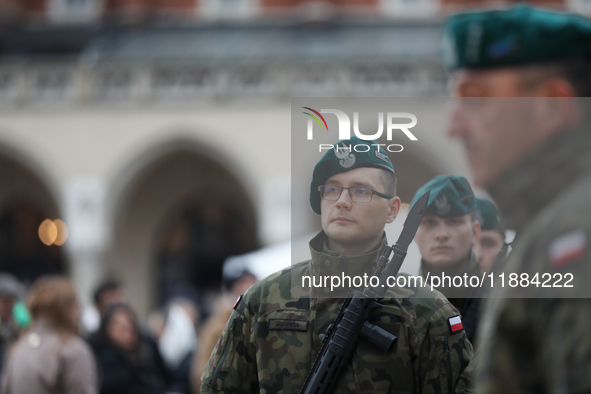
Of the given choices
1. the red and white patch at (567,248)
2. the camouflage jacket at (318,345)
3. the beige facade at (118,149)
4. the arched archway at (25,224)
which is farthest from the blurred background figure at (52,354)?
the arched archway at (25,224)

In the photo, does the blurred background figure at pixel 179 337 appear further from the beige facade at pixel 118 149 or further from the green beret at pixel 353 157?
the beige facade at pixel 118 149

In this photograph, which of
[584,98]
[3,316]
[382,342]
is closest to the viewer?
[584,98]

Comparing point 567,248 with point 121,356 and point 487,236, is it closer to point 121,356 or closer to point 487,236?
point 487,236

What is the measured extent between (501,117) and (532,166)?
4.0 inches

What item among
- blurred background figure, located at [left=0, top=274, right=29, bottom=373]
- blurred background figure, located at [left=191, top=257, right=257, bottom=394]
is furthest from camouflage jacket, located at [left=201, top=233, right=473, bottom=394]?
blurred background figure, located at [left=0, top=274, right=29, bottom=373]

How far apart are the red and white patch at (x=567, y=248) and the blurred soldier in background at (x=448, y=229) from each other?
2.69ft

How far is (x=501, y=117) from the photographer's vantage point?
41.5 inches

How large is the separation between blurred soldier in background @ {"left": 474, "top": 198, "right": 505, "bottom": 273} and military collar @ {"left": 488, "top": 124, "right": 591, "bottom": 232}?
0.80 meters

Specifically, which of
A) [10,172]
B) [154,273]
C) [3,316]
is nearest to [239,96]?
[154,273]

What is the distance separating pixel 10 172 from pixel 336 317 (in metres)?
15.4

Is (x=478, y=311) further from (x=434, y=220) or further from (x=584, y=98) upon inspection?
(x=584, y=98)

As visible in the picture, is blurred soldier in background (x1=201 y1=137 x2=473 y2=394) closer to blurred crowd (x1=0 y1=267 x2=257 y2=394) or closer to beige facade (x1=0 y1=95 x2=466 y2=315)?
blurred crowd (x1=0 y1=267 x2=257 y2=394)

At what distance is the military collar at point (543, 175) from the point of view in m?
0.97

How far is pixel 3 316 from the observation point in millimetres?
4676
